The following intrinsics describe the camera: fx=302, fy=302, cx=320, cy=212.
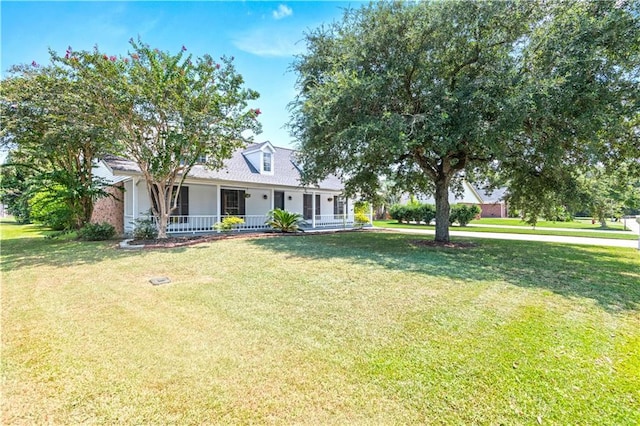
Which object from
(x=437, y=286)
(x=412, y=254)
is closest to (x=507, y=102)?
(x=412, y=254)

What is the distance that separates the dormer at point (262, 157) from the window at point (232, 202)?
1.84 metres

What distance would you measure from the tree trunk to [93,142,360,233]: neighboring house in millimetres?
5315

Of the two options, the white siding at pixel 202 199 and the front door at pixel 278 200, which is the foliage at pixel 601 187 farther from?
the white siding at pixel 202 199

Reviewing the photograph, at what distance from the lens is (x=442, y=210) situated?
40.1 feet

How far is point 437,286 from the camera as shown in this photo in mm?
5695

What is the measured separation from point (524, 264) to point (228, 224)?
11.9 m

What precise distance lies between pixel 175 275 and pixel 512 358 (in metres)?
6.18

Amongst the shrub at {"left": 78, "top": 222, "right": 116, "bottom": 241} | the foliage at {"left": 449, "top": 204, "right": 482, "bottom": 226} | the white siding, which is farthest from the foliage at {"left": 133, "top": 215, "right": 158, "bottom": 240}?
the foliage at {"left": 449, "top": 204, "right": 482, "bottom": 226}

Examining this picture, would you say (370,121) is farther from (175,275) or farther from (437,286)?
(175,275)

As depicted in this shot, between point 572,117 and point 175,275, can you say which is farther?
point 572,117

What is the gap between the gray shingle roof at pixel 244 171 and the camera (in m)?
13.5

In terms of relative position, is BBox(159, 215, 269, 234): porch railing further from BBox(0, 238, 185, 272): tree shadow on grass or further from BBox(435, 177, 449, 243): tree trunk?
BBox(435, 177, 449, 243): tree trunk

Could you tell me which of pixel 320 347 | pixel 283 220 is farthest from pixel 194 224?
pixel 320 347

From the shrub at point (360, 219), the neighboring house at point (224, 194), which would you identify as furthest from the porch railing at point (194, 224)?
the shrub at point (360, 219)
